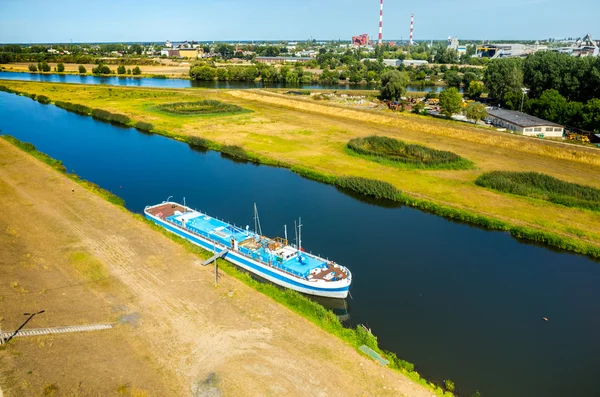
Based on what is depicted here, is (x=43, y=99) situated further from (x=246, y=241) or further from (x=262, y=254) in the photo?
(x=262, y=254)

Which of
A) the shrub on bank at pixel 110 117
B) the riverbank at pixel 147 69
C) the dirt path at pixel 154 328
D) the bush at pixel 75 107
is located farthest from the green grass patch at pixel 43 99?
the dirt path at pixel 154 328

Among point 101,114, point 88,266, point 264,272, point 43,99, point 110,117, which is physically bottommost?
point 264,272

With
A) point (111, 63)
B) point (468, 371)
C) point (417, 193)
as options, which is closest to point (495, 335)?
point (468, 371)

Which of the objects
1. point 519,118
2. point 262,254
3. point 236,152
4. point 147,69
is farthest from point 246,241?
point 147,69

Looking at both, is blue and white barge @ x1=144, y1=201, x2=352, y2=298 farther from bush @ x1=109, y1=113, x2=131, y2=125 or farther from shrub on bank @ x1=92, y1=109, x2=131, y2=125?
shrub on bank @ x1=92, y1=109, x2=131, y2=125

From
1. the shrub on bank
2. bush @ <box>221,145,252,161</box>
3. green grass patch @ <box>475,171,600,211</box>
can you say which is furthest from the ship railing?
the shrub on bank
